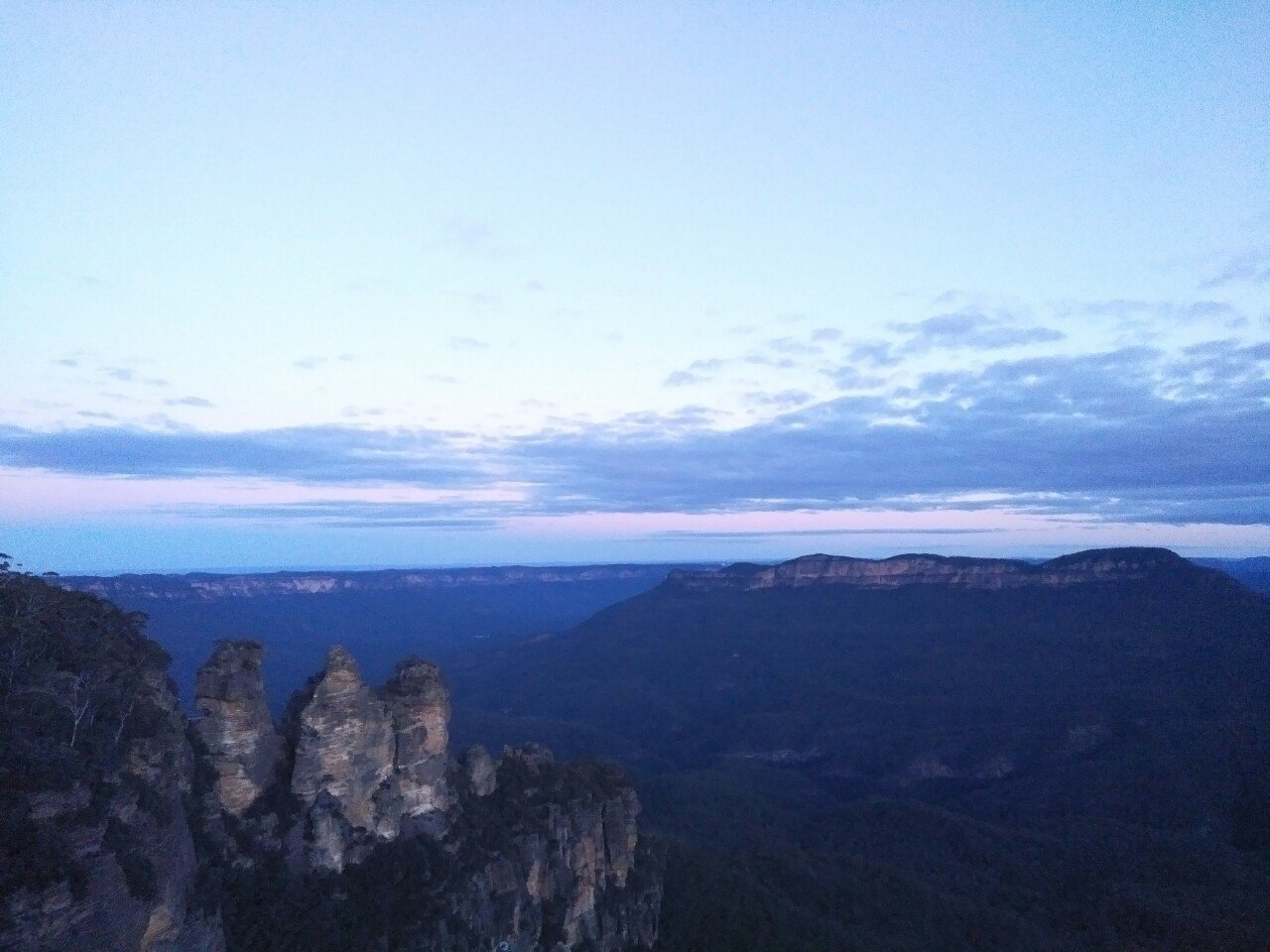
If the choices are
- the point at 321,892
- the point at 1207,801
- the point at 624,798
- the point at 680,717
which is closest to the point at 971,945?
the point at 624,798

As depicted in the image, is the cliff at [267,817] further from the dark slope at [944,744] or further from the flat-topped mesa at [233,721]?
the dark slope at [944,744]

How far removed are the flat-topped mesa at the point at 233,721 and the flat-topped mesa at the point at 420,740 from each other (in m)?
7.39

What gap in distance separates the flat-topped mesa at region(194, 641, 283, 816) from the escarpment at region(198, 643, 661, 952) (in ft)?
0.19

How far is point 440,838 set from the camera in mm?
39812

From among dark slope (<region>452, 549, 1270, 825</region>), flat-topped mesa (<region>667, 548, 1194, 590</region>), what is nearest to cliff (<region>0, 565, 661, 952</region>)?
dark slope (<region>452, 549, 1270, 825</region>)

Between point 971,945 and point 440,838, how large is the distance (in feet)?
126

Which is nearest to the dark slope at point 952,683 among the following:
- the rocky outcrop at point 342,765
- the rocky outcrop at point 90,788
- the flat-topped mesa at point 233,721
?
the rocky outcrop at point 342,765

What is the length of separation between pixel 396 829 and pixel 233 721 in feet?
33.8

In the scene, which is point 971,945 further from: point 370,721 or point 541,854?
point 370,721

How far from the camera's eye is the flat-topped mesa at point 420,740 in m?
39.6

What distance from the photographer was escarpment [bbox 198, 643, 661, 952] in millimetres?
32406

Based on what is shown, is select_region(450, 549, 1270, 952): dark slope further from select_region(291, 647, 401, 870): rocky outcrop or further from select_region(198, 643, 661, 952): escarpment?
select_region(291, 647, 401, 870): rocky outcrop

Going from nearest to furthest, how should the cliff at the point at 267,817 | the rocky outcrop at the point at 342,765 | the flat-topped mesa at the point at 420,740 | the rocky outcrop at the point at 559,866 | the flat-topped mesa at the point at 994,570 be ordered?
the cliff at the point at 267,817 < the rocky outcrop at the point at 342,765 < the rocky outcrop at the point at 559,866 < the flat-topped mesa at the point at 420,740 < the flat-topped mesa at the point at 994,570

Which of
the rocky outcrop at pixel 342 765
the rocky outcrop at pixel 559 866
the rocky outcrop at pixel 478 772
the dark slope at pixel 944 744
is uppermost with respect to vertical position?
the rocky outcrop at pixel 342 765
